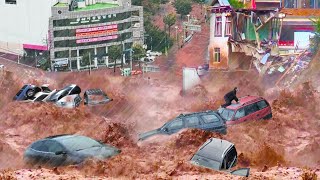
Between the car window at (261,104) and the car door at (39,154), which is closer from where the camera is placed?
the car door at (39,154)

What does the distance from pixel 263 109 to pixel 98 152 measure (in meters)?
4.32

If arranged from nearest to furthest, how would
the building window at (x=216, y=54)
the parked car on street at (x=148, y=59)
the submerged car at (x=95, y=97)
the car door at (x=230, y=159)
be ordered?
the car door at (x=230, y=159) < the submerged car at (x=95, y=97) < the building window at (x=216, y=54) < the parked car on street at (x=148, y=59)

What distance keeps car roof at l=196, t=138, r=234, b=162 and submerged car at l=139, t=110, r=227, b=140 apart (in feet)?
4.03

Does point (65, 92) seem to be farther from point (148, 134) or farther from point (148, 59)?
point (148, 134)

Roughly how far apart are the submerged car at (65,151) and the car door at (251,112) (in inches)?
119

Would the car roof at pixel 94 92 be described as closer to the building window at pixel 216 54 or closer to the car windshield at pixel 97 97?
the car windshield at pixel 97 97

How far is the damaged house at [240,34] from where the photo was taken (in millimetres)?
25203

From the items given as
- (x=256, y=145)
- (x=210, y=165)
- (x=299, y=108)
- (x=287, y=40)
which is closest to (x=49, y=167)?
(x=210, y=165)

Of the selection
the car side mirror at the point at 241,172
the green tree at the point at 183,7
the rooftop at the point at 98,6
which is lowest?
the car side mirror at the point at 241,172

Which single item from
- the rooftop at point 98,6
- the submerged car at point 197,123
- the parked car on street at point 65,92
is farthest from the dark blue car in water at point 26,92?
the submerged car at point 197,123

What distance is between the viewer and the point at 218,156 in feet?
62.2

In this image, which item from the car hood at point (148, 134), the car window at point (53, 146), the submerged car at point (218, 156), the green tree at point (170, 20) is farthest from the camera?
the green tree at point (170, 20)

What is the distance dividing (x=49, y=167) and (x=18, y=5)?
8.58 m

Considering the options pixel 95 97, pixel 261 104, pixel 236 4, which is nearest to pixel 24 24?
pixel 95 97
